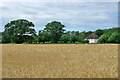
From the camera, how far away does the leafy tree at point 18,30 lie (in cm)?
2673

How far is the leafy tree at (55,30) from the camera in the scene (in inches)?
841

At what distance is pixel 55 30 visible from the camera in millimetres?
24234

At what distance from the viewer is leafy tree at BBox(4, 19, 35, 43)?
2673cm

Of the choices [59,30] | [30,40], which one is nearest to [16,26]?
[30,40]

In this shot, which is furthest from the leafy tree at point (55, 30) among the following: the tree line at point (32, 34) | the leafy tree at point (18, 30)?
the leafy tree at point (18, 30)

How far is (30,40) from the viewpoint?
29.0 metres

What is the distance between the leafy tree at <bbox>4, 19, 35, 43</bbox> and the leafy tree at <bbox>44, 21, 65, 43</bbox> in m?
5.46

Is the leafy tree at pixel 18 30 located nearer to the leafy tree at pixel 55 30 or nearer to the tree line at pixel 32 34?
the tree line at pixel 32 34

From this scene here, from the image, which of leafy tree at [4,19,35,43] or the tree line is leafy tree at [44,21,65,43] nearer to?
the tree line

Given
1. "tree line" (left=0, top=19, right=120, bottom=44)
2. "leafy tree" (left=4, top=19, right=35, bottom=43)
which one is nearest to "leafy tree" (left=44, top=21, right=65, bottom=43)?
"tree line" (left=0, top=19, right=120, bottom=44)

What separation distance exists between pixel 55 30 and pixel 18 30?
7.93 meters

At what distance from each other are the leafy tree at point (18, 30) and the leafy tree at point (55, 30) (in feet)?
17.9

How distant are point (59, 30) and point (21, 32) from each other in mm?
8527

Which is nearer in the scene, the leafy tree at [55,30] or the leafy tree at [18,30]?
the leafy tree at [55,30]
